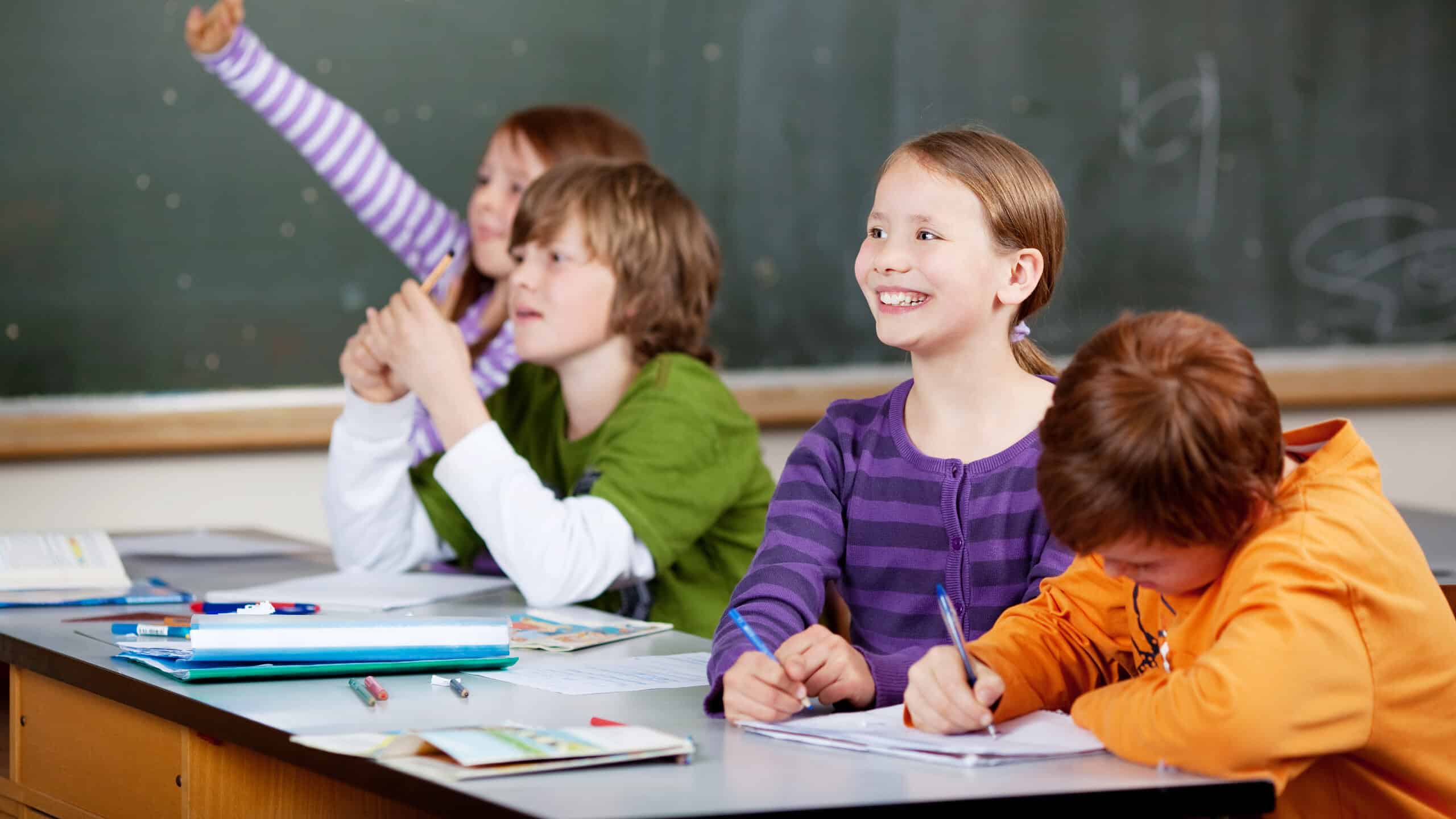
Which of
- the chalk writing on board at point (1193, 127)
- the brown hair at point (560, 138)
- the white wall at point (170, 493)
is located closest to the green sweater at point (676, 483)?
the brown hair at point (560, 138)

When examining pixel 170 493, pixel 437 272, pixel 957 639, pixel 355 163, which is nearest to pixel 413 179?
pixel 355 163

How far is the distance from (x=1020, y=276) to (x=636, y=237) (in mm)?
709

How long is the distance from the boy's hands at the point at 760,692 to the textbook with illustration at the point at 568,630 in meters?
0.33

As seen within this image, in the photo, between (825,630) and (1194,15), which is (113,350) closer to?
(825,630)

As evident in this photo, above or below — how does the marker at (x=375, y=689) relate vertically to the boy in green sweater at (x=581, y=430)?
below

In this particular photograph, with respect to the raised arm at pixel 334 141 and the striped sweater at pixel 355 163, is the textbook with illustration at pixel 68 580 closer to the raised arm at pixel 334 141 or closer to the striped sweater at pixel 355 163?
the striped sweater at pixel 355 163

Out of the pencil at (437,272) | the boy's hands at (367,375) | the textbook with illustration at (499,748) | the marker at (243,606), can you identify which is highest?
the pencil at (437,272)

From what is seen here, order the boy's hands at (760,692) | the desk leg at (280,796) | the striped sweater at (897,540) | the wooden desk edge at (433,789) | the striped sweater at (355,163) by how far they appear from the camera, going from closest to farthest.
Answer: the wooden desk edge at (433,789), the boy's hands at (760,692), the desk leg at (280,796), the striped sweater at (897,540), the striped sweater at (355,163)

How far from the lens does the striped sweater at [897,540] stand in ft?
4.24

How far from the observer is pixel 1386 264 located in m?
3.29

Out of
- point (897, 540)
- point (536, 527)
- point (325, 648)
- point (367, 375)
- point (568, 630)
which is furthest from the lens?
point (367, 375)

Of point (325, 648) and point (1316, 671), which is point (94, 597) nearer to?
point (325, 648)

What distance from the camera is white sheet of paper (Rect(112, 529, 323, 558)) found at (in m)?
2.05

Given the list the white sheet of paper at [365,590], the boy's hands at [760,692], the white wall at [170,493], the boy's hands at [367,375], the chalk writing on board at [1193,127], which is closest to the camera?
the boy's hands at [760,692]
